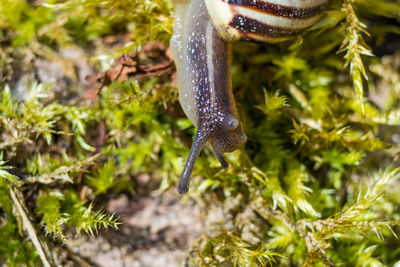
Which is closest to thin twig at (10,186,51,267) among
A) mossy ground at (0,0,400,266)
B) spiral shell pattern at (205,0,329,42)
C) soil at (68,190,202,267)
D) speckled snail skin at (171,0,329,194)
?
mossy ground at (0,0,400,266)

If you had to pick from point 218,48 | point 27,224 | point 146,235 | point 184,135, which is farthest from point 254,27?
point 27,224

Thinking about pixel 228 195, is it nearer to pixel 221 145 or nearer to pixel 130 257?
pixel 221 145

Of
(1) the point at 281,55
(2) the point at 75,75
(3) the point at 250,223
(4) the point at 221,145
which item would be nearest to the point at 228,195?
(3) the point at 250,223

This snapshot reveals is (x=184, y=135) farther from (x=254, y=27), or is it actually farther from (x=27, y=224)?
(x=27, y=224)

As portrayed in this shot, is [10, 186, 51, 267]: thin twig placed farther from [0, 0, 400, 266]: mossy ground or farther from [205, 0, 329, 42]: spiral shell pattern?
[205, 0, 329, 42]: spiral shell pattern

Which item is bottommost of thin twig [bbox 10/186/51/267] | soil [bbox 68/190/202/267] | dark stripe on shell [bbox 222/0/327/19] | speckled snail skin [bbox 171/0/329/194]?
soil [bbox 68/190/202/267]

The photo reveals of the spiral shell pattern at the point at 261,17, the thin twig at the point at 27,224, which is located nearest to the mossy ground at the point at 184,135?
the thin twig at the point at 27,224

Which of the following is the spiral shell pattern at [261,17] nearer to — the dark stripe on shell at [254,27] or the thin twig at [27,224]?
the dark stripe on shell at [254,27]

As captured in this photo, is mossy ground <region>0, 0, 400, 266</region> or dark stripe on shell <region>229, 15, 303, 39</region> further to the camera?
mossy ground <region>0, 0, 400, 266</region>
